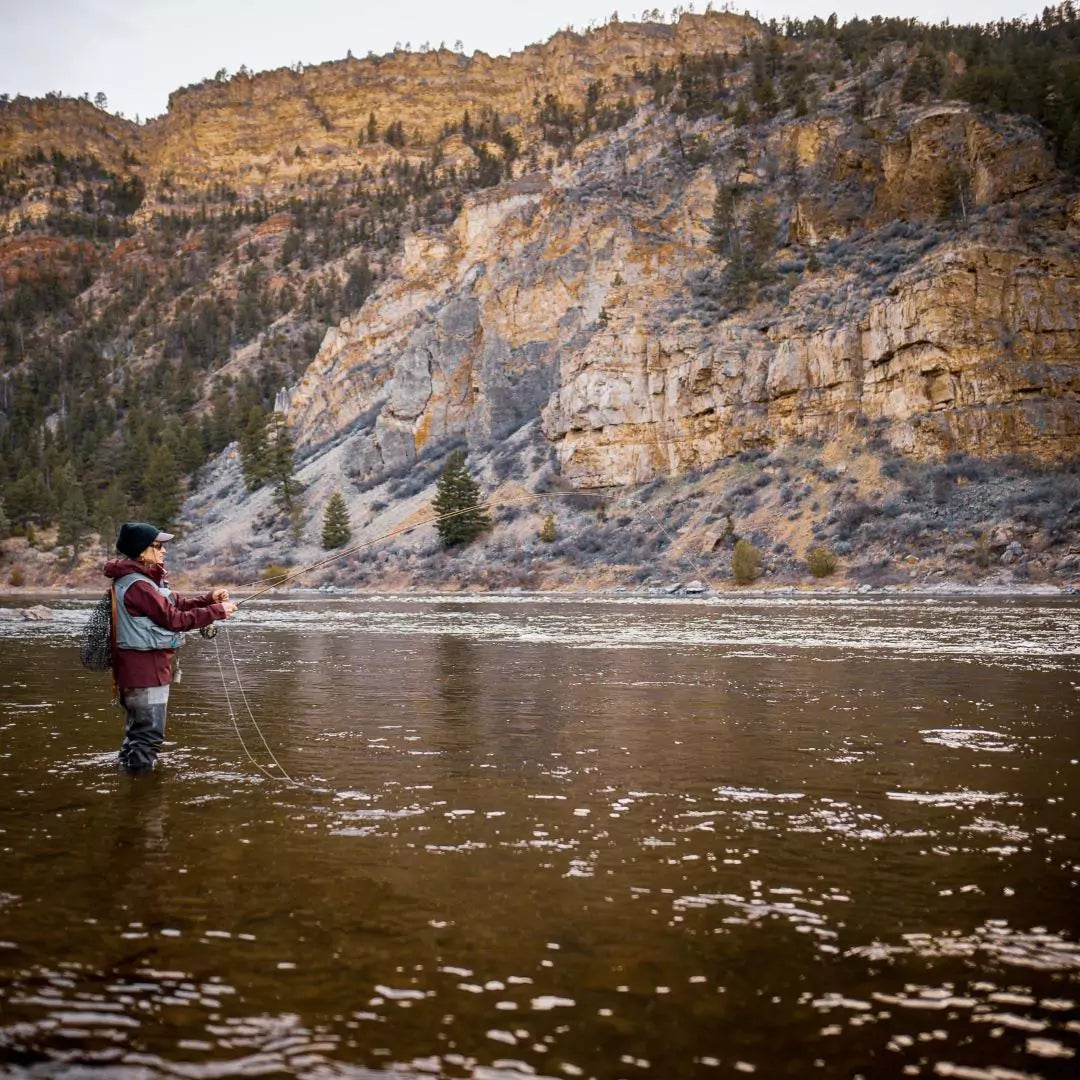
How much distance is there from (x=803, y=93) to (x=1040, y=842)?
318ft

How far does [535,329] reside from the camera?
8444 cm

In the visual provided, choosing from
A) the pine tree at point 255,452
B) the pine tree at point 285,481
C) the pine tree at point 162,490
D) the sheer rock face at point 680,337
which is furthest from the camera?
the pine tree at point 255,452

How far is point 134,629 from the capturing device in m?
8.38

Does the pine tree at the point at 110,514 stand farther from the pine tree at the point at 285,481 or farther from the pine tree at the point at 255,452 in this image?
the pine tree at the point at 285,481

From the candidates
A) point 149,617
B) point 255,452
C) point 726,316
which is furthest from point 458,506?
point 149,617

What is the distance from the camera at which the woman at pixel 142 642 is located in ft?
27.5

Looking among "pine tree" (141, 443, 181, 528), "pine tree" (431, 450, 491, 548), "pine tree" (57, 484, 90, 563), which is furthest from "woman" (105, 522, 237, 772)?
"pine tree" (57, 484, 90, 563)

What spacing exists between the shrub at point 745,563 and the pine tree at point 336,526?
123 feet

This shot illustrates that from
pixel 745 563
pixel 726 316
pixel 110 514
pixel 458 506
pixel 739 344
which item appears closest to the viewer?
pixel 745 563

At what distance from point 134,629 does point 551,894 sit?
16.7 feet

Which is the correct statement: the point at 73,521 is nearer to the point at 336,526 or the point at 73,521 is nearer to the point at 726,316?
the point at 336,526

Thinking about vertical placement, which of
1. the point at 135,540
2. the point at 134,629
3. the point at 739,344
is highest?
the point at 739,344

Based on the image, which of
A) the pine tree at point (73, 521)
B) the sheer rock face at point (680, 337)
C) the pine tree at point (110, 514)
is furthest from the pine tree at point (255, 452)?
the pine tree at point (73, 521)

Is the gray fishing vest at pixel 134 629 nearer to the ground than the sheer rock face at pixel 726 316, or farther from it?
nearer to the ground
